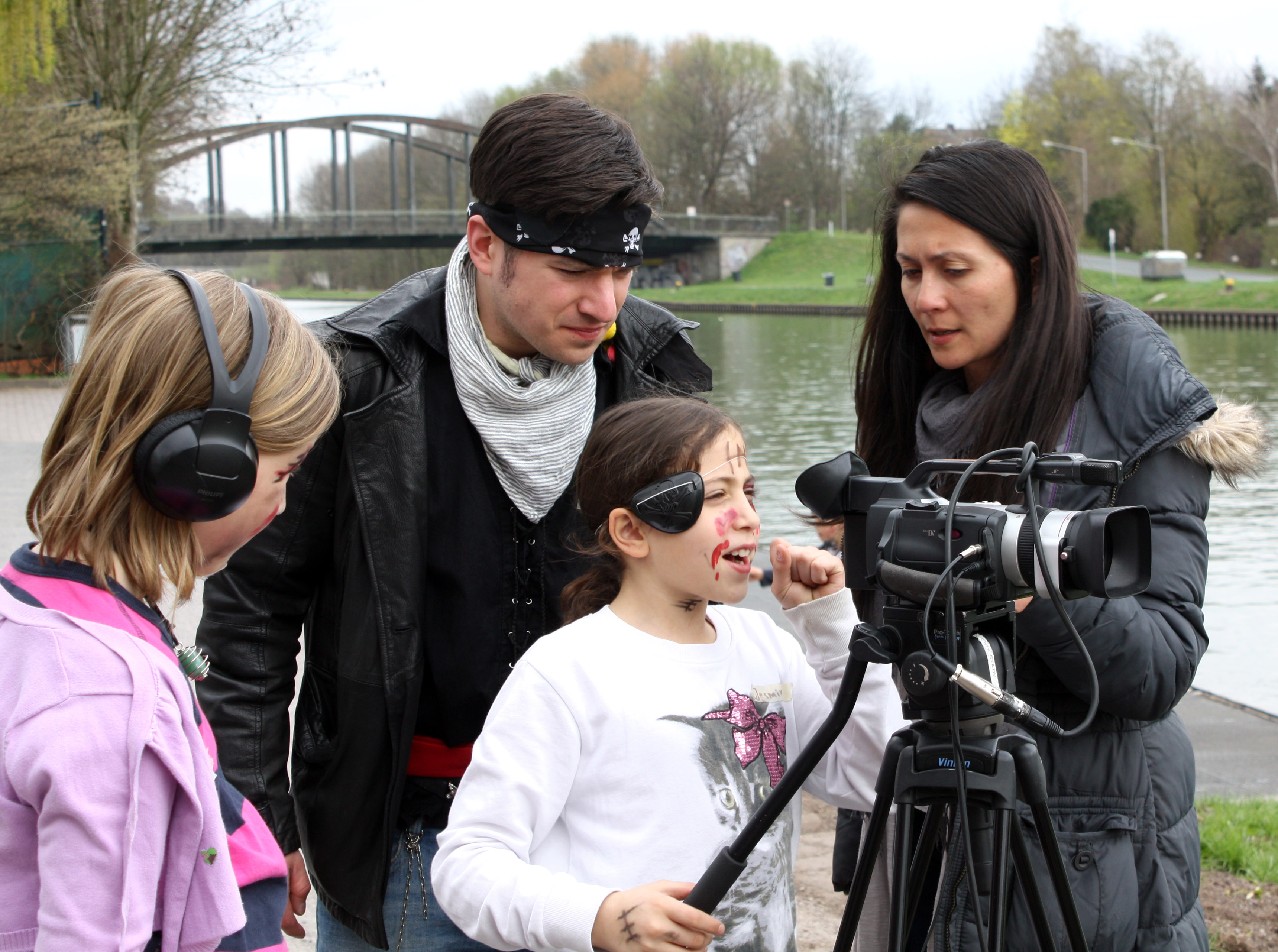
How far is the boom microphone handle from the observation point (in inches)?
54.0

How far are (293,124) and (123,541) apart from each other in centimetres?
6763

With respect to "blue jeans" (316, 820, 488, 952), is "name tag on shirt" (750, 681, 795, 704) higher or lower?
higher

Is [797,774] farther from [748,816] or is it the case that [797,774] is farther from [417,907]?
[417,907]

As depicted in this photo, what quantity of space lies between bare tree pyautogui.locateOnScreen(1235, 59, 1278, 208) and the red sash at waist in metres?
49.8

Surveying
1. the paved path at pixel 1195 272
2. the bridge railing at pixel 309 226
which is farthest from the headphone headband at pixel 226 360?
the bridge railing at pixel 309 226

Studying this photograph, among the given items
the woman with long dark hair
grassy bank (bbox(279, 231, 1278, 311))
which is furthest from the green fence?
the woman with long dark hair

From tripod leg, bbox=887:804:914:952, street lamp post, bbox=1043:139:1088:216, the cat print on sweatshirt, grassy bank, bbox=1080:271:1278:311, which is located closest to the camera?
tripod leg, bbox=887:804:914:952

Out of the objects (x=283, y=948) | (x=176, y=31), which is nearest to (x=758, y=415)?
(x=176, y=31)

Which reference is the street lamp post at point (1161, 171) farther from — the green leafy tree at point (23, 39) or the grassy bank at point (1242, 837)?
the grassy bank at point (1242, 837)

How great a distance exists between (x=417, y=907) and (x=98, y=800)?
2.77 feet

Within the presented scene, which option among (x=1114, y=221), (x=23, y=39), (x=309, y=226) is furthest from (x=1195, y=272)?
(x=23, y=39)

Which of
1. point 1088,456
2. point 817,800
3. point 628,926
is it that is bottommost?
point 817,800

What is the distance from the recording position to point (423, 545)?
6.23ft

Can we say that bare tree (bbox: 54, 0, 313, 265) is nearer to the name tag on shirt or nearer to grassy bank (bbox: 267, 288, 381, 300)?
the name tag on shirt
